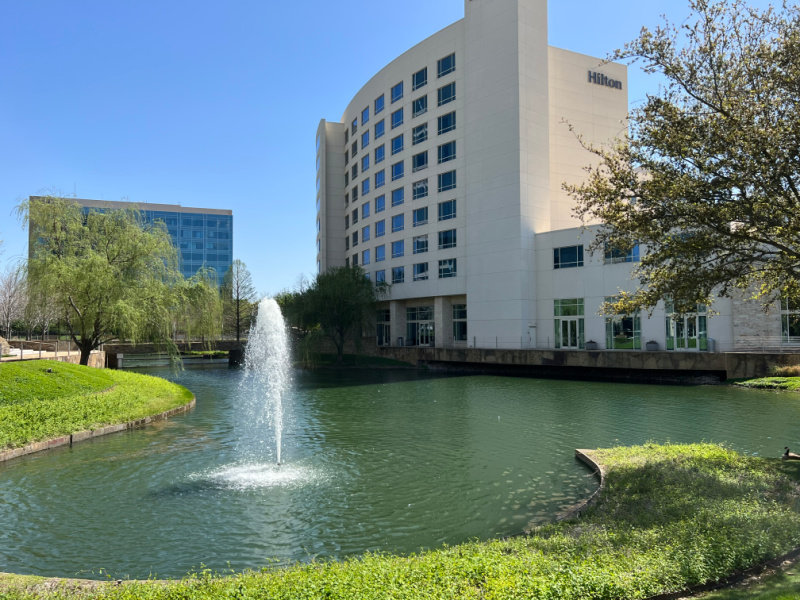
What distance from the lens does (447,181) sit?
172ft

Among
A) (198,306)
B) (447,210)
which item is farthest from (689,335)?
(198,306)


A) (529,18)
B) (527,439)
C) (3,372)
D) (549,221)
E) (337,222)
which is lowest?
(527,439)

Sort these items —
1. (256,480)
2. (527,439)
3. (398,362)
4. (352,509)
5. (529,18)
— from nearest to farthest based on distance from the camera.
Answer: (352,509)
(256,480)
(527,439)
(529,18)
(398,362)

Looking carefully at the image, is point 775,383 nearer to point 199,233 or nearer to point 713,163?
point 713,163

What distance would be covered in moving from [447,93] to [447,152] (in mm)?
5438

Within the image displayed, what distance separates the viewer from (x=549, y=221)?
4766cm

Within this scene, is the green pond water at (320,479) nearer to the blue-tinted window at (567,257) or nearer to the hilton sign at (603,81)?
the blue-tinted window at (567,257)

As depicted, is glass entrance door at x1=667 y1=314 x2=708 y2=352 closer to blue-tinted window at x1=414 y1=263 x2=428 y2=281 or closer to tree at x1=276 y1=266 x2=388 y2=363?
blue-tinted window at x1=414 y1=263 x2=428 y2=281

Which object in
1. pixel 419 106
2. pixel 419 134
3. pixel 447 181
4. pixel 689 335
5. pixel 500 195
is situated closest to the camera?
pixel 689 335

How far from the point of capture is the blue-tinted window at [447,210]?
52.0m

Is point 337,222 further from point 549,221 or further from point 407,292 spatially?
point 549,221

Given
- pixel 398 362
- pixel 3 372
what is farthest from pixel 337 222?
pixel 3 372

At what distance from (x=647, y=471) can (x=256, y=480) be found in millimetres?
8129

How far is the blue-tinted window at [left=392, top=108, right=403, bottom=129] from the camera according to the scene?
58.1m
